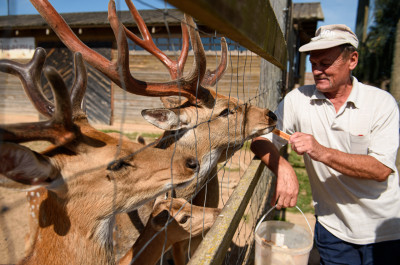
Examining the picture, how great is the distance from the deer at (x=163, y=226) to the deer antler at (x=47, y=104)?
100cm

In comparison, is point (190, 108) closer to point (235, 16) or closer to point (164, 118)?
point (164, 118)

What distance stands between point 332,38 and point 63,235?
219 centimetres

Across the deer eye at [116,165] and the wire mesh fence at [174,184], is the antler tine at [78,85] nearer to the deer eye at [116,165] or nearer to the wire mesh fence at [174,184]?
the wire mesh fence at [174,184]

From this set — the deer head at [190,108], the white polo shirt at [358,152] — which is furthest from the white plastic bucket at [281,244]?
the deer head at [190,108]

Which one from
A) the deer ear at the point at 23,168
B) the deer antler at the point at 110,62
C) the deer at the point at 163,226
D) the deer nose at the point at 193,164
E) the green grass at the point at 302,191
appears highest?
the deer antler at the point at 110,62

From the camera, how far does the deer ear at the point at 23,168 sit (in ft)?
3.97

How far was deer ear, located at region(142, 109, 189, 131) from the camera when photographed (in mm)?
2541

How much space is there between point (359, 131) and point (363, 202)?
0.52 m

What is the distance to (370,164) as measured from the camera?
2.10 metres

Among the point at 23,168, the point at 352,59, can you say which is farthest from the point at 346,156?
the point at 23,168

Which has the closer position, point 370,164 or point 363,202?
point 370,164

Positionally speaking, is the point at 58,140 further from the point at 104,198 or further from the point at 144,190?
the point at 144,190

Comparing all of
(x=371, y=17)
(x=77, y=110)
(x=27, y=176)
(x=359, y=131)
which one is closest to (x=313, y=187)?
(x=359, y=131)

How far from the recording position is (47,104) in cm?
202
